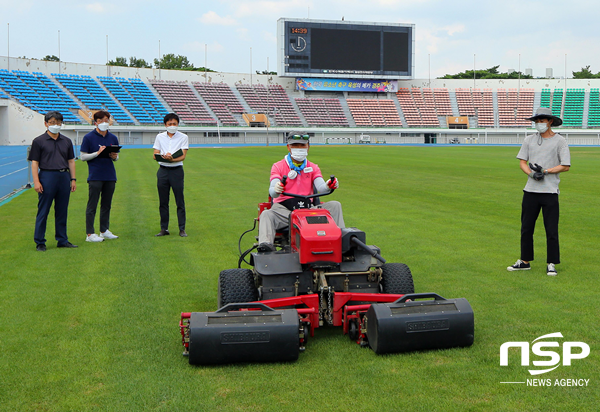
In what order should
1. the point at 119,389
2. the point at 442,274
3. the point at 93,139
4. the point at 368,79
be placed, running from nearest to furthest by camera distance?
the point at 119,389 < the point at 442,274 < the point at 93,139 < the point at 368,79

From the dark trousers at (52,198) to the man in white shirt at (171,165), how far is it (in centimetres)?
151

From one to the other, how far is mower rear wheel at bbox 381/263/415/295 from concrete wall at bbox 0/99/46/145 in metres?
57.7

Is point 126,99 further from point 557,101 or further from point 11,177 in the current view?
point 557,101

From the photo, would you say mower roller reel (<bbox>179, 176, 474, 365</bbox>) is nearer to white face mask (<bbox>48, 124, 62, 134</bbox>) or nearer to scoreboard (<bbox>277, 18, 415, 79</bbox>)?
white face mask (<bbox>48, 124, 62, 134</bbox>)

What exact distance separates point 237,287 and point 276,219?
1.08 m

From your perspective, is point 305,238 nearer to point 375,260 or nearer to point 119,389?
point 375,260

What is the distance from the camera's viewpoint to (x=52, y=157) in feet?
28.7

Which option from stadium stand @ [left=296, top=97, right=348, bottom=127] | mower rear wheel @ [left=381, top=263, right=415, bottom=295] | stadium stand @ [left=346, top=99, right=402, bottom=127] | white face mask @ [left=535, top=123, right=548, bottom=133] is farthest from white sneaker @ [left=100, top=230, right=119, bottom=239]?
stadium stand @ [left=346, top=99, right=402, bottom=127]

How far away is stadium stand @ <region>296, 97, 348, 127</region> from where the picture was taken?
76781 mm

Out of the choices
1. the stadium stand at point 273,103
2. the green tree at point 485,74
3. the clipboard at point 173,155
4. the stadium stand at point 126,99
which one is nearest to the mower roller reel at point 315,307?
the clipboard at point 173,155

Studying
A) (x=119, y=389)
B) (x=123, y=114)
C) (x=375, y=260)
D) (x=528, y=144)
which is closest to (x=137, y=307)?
(x=119, y=389)

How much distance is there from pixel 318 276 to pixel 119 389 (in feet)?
6.49

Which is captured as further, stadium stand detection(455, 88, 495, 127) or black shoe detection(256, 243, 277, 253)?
stadium stand detection(455, 88, 495, 127)

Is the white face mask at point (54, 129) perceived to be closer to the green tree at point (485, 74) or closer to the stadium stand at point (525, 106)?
the stadium stand at point (525, 106)
